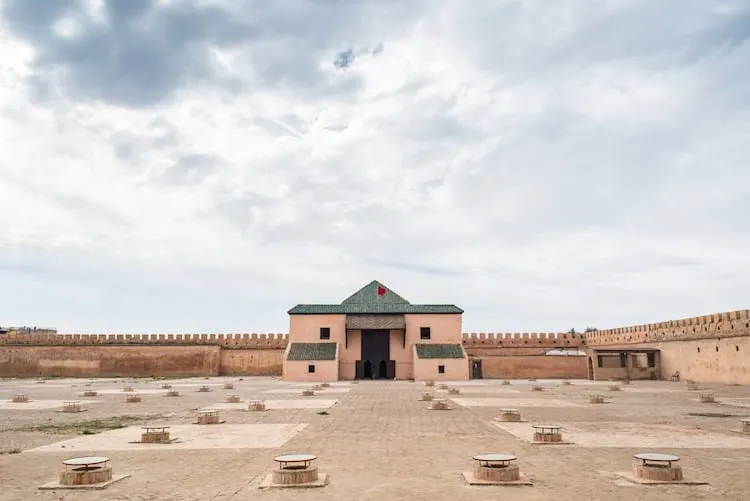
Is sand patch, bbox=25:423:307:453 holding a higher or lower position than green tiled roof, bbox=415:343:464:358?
lower

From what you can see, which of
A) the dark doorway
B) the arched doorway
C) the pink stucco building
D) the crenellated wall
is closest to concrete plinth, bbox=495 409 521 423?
the crenellated wall

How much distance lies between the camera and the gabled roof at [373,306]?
51250 millimetres

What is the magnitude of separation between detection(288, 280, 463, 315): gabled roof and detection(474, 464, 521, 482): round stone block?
41212mm

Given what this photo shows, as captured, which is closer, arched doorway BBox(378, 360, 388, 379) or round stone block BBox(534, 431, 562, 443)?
round stone block BBox(534, 431, 562, 443)

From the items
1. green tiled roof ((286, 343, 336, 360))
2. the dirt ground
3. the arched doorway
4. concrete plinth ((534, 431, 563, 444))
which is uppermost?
green tiled roof ((286, 343, 336, 360))

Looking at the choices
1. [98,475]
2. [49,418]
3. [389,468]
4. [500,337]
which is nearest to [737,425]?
[389,468]

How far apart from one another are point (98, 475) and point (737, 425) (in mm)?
16284

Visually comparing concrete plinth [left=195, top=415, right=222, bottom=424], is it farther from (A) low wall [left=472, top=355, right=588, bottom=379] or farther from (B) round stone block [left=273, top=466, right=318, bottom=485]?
(A) low wall [left=472, top=355, right=588, bottom=379]

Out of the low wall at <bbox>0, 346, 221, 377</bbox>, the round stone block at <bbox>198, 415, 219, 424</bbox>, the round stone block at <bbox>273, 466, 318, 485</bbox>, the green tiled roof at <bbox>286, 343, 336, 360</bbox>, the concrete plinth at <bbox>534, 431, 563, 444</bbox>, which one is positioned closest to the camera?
the round stone block at <bbox>273, 466, 318, 485</bbox>

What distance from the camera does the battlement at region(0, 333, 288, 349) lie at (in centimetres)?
5666

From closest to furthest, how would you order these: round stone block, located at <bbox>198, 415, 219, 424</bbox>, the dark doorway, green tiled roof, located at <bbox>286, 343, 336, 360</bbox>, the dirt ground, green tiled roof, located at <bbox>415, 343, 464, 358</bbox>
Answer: the dirt ground
round stone block, located at <bbox>198, 415, 219, 424</bbox>
green tiled roof, located at <bbox>286, 343, 336, 360</bbox>
green tiled roof, located at <bbox>415, 343, 464, 358</bbox>
the dark doorway

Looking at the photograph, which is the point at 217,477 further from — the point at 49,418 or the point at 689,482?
the point at 49,418

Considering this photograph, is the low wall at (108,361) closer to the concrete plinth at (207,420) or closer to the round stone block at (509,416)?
the concrete plinth at (207,420)

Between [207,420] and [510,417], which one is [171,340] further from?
[510,417]
